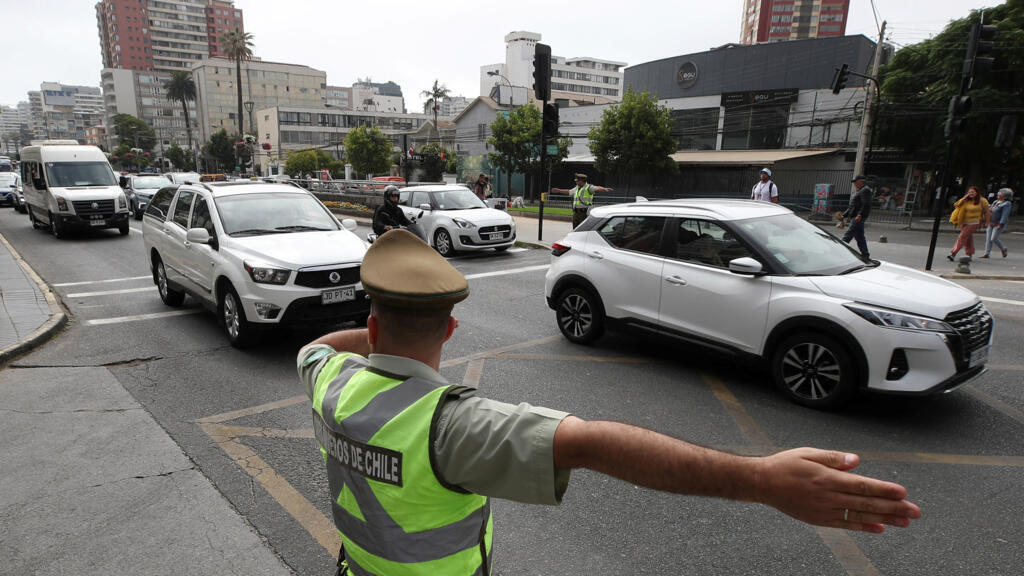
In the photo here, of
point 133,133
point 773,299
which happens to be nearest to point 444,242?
point 773,299

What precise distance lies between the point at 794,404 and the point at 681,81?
41644 millimetres

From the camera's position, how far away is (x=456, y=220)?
13859 mm

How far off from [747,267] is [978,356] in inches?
73.6

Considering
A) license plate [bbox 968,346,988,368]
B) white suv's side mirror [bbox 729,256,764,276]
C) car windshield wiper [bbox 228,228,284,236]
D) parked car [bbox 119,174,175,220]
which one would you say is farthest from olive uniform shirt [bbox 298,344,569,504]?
parked car [bbox 119,174,175,220]

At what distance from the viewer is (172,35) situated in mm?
143500

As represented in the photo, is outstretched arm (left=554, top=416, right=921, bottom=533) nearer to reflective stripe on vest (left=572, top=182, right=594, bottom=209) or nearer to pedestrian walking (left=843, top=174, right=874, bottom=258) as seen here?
pedestrian walking (left=843, top=174, right=874, bottom=258)

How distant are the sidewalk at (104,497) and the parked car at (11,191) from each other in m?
25.9

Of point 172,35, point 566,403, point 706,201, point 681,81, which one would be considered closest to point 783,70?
point 681,81

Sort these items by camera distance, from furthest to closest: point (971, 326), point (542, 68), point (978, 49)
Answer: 1. point (542, 68)
2. point (978, 49)
3. point (971, 326)

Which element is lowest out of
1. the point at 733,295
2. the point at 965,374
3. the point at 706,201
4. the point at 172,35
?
the point at 965,374

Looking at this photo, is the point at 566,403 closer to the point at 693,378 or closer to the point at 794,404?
the point at 693,378

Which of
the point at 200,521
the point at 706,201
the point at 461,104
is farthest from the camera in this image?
the point at 461,104

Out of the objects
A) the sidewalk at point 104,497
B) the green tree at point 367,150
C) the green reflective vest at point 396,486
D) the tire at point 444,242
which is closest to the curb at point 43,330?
the sidewalk at point 104,497

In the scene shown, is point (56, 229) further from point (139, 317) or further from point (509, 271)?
point (509, 271)
